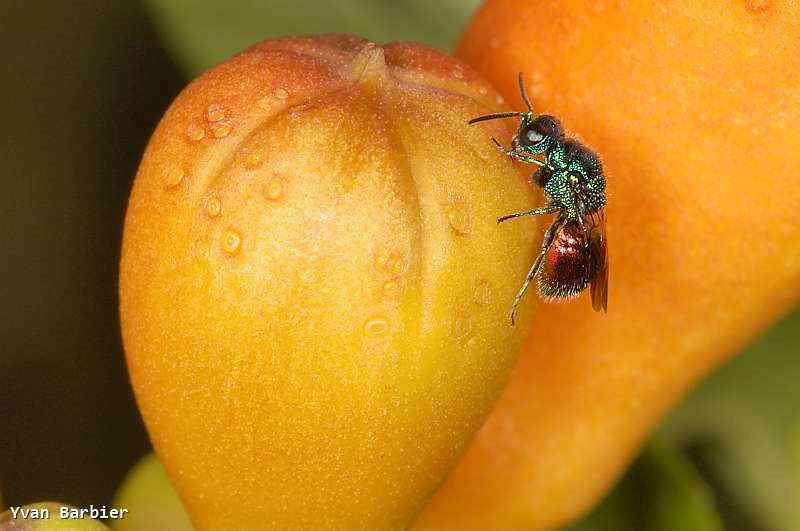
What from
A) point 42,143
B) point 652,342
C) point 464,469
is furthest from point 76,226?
point 652,342

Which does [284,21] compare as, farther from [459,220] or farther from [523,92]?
[459,220]

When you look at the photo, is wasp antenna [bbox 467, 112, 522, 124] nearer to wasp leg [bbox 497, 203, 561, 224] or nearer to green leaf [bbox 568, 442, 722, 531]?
wasp leg [bbox 497, 203, 561, 224]

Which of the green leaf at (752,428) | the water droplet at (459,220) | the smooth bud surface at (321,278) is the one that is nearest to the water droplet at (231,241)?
the smooth bud surface at (321,278)

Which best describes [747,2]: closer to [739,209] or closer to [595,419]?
[739,209]

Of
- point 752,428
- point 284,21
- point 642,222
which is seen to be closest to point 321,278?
point 642,222

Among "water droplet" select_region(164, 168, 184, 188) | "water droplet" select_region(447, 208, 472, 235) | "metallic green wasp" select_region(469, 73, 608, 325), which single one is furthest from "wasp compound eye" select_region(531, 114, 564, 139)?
"water droplet" select_region(164, 168, 184, 188)

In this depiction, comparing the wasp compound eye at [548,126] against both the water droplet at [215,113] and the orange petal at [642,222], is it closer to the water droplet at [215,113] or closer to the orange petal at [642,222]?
the orange petal at [642,222]

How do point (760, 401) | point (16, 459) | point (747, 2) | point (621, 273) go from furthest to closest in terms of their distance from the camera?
point (760, 401) < point (16, 459) < point (621, 273) < point (747, 2)
